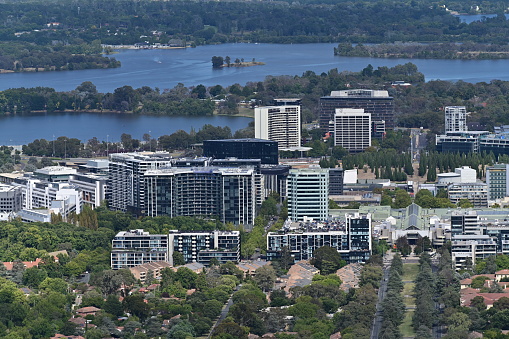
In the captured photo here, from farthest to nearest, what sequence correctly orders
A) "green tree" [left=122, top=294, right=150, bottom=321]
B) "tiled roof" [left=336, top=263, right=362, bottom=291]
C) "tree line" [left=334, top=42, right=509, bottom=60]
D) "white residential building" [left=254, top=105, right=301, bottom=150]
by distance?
1. "tree line" [left=334, top=42, right=509, bottom=60]
2. "white residential building" [left=254, top=105, right=301, bottom=150]
3. "tiled roof" [left=336, top=263, right=362, bottom=291]
4. "green tree" [left=122, top=294, right=150, bottom=321]

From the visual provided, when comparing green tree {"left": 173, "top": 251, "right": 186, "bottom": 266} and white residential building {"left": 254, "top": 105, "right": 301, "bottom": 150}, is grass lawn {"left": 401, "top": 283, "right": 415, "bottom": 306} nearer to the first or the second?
green tree {"left": 173, "top": 251, "right": 186, "bottom": 266}

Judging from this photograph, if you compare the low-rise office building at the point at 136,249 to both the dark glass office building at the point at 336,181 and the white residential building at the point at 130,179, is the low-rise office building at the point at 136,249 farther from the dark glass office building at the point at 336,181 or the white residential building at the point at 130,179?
the dark glass office building at the point at 336,181

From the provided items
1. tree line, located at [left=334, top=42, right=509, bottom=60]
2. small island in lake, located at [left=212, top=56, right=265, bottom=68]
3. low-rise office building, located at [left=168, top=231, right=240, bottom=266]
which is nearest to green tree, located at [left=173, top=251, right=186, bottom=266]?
low-rise office building, located at [left=168, top=231, right=240, bottom=266]

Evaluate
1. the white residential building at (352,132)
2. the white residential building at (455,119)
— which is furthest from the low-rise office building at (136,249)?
the white residential building at (455,119)

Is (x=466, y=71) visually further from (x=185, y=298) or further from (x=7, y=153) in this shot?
(x=185, y=298)

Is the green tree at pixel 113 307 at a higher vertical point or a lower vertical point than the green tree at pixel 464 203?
lower

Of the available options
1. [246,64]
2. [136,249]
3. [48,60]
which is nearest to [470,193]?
[136,249]

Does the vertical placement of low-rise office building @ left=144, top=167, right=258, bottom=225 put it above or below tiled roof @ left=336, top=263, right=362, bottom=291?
above
